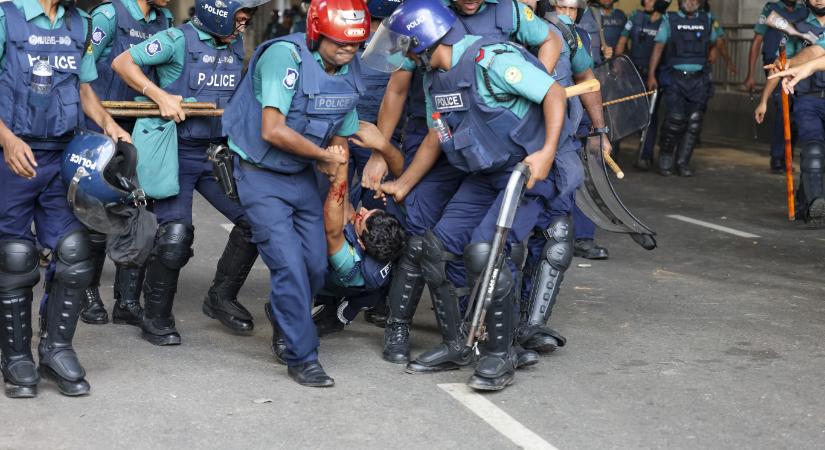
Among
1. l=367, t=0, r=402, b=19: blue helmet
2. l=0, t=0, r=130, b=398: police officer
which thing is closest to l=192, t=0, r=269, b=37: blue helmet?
l=367, t=0, r=402, b=19: blue helmet

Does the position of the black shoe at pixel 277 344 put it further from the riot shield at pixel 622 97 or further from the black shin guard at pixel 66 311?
the riot shield at pixel 622 97

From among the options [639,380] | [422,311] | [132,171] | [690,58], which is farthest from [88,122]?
[690,58]

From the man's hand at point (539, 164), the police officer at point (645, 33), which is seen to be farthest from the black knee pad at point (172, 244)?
the police officer at point (645, 33)

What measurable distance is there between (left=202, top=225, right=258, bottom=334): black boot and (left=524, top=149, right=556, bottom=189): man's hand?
6.16ft

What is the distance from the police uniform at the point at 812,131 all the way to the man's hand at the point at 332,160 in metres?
5.77

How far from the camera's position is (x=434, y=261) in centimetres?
621

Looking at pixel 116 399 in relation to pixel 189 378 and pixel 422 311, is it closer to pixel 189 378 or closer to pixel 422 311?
pixel 189 378

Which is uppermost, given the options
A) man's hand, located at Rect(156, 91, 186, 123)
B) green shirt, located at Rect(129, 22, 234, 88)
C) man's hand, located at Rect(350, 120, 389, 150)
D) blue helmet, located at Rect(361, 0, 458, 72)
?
blue helmet, located at Rect(361, 0, 458, 72)

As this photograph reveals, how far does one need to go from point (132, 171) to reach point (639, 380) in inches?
95.1

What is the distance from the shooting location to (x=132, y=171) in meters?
5.87

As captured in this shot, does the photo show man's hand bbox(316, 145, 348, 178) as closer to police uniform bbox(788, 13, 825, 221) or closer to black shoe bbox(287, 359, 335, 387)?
black shoe bbox(287, 359, 335, 387)

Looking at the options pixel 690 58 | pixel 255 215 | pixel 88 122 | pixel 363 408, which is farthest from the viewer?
pixel 690 58

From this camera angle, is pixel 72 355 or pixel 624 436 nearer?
pixel 624 436

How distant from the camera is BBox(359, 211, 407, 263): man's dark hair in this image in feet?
21.7
